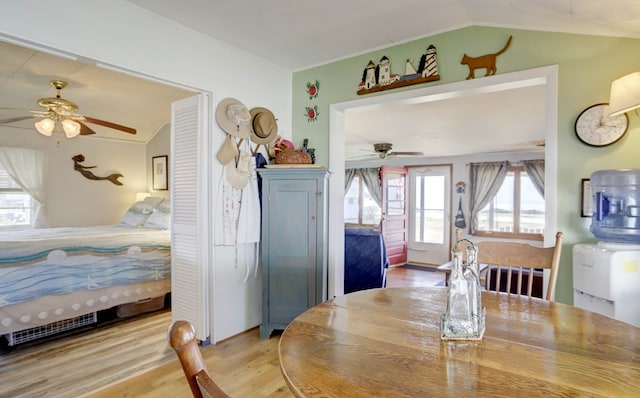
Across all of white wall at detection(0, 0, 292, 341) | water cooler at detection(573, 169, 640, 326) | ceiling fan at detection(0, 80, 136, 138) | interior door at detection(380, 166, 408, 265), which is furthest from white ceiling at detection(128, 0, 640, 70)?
interior door at detection(380, 166, 408, 265)

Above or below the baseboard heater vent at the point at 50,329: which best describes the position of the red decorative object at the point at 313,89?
above

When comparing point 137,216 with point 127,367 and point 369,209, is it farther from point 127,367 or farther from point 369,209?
point 369,209

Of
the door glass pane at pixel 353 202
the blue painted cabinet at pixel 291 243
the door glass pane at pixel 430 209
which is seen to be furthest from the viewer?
the door glass pane at pixel 353 202

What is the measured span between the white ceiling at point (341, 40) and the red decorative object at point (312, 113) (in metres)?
0.41

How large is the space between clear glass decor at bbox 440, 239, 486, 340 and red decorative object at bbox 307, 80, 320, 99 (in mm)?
2513

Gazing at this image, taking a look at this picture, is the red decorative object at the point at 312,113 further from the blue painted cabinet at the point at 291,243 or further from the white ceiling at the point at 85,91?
the white ceiling at the point at 85,91

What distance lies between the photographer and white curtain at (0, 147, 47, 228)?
434 centimetres

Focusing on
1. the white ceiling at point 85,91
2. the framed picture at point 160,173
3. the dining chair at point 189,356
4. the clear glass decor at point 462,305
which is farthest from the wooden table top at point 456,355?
the framed picture at point 160,173

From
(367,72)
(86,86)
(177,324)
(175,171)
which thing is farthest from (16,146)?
(177,324)

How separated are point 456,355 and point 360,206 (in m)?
7.18

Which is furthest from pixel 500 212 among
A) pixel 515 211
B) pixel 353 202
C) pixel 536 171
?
pixel 353 202

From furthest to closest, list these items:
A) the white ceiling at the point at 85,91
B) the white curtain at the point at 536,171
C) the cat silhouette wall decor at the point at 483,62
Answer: the white curtain at the point at 536,171 < the white ceiling at the point at 85,91 < the cat silhouette wall decor at the point at 483,62

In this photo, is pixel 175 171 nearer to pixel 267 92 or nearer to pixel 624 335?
pixel 267 92

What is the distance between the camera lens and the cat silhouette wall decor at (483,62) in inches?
89.3
